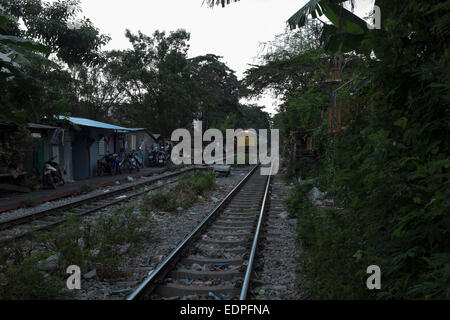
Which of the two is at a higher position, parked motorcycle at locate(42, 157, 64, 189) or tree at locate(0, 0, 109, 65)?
tree at locate(0, 0, 109, 65)

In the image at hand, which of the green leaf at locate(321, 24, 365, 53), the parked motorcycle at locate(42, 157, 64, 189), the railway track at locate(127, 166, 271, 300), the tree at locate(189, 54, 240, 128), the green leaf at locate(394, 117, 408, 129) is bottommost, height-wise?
the railway track at locate(127, 166, 271, 300)

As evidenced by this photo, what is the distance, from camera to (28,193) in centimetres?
1217

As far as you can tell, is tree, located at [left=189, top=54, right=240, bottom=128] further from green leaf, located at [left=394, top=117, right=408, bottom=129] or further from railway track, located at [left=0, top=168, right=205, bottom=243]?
green leaf, located at [left=394, top=117, right=408, bottom=129]

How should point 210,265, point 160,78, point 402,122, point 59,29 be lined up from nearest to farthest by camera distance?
1. point 402,122
2. point 210,265
3. point 59,29
4. point 160,78

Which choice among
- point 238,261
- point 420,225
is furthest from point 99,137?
point 420,225

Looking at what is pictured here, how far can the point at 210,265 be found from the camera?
17.4 feet

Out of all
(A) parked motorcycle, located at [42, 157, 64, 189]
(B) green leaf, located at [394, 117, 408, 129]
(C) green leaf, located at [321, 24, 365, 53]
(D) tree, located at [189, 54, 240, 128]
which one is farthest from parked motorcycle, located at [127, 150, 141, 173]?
(D) tree, located at [189, 54, 240, 128]

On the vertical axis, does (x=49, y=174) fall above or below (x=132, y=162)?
below

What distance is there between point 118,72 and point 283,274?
102 ft

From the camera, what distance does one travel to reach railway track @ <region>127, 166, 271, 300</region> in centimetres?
424

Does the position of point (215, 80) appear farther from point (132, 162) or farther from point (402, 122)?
point (402, 122)

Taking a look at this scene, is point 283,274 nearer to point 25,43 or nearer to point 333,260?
point 333,260

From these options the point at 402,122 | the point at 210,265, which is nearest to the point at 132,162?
the point at 210,265

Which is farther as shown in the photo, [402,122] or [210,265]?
[210,265]
